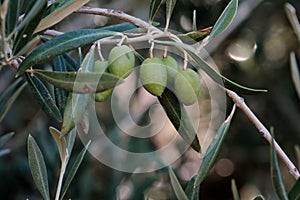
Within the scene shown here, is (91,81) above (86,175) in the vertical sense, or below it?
above

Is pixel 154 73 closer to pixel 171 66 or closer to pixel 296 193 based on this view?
pixel 171 66

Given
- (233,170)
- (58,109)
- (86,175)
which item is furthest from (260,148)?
(58,109)

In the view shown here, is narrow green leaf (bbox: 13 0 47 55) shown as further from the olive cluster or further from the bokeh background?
the bokeh background

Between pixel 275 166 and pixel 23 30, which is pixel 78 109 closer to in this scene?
pixel 23 30

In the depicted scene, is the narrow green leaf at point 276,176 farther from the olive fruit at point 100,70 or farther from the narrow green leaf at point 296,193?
the olive fruit at point 100,70

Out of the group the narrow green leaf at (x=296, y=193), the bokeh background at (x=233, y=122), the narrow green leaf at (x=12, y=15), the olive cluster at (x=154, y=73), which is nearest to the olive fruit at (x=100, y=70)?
the olive cluster at (x=154, y=73)

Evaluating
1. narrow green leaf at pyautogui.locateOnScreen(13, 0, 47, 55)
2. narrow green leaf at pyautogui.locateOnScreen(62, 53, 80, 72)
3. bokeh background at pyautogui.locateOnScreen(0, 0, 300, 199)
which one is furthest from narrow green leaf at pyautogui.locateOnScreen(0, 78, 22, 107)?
bokeh background at pyautogui.locateOnScreen(0, 0, 300, 199)

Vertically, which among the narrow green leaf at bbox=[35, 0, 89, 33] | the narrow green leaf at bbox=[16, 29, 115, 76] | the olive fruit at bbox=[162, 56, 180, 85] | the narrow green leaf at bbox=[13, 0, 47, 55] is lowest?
the olive fruit at bbox=[162, 56, 180, 85]
